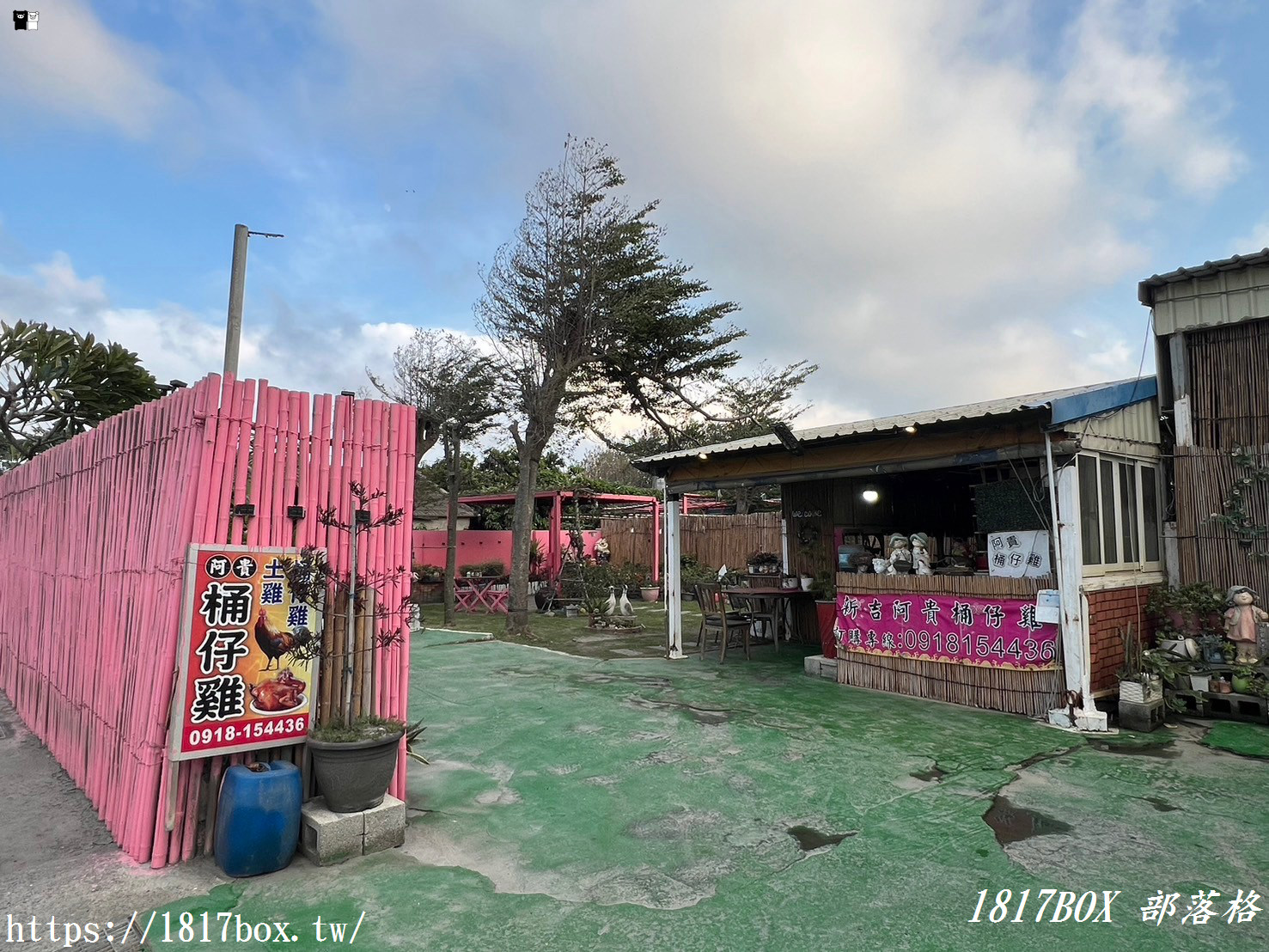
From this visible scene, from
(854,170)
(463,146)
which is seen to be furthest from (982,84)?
(463,146)

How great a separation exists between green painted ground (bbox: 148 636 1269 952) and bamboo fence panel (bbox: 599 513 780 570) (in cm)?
1036

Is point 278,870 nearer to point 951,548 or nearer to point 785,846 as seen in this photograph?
point 785,846

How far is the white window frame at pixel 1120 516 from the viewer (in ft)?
19.9

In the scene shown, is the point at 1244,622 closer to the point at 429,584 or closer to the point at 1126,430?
the point at 1126,430

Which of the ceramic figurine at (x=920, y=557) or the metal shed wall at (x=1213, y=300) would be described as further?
the ceramic figurine at (x=920, y=557)

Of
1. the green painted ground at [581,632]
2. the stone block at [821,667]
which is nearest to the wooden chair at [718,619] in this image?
the green painted ground at [581,632]

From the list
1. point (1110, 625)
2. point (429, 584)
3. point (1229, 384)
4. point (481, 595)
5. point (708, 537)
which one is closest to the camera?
point (1110, 625)

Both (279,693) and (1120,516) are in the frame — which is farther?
(1120,516)

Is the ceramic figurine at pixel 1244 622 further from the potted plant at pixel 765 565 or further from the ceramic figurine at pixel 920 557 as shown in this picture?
the potted plant at pixel 765 565

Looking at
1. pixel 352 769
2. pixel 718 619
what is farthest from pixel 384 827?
pixel 718 619

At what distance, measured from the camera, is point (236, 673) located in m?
3.23

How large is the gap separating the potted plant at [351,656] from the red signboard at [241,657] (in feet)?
0.27

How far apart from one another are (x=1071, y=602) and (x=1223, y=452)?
8.76ft

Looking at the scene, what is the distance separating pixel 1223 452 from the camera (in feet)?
22.1
